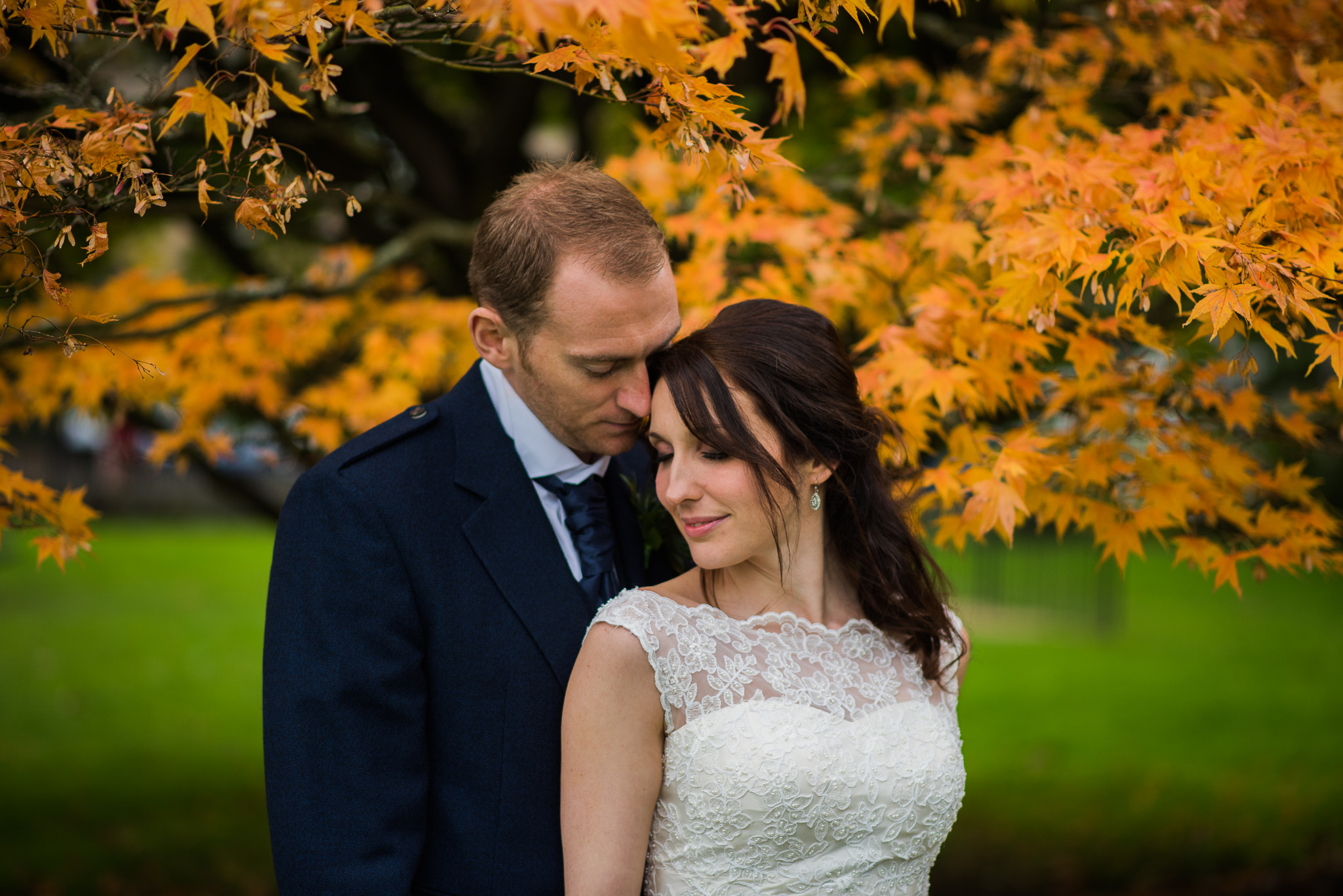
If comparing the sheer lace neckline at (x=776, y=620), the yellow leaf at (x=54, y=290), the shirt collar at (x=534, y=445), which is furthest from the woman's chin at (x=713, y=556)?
the yellow leaf at (x=54, y=290)

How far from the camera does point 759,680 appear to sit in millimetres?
2285

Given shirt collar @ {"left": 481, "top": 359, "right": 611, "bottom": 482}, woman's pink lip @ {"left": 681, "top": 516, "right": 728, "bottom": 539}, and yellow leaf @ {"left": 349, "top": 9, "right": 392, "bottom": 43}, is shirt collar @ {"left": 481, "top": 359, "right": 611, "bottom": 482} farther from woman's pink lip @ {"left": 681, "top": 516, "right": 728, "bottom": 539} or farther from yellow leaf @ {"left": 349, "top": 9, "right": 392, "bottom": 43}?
yellow leaf @ {"left": 349, "top": 9, "right": 392, "bottom": 43}

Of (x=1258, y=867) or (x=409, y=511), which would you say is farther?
(x=1258, y=867)

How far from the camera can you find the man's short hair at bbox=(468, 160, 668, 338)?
2.32m

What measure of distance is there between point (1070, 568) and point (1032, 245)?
1157 centimetres

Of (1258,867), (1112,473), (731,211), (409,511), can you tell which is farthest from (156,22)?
(1258,867)

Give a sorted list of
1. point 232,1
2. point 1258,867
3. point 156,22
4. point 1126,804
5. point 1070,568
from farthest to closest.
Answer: point 1070,568, point 1126,804, point 1258,867, point 156,22, point 232,1

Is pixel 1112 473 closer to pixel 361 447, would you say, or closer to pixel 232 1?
pixel 361 447

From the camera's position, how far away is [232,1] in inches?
60.8

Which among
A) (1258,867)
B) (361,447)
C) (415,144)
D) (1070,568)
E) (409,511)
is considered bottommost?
(1070,568)

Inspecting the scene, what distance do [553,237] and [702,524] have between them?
0.75 m

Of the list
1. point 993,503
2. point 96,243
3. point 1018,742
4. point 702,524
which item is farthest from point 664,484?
point 1018,742

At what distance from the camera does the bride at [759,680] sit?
212 cm

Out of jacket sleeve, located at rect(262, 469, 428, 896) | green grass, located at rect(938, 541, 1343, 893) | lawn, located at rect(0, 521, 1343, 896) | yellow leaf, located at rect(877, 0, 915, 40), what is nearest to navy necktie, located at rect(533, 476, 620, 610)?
jacket sleeve, located at rect(262, 469, 428, 896)
